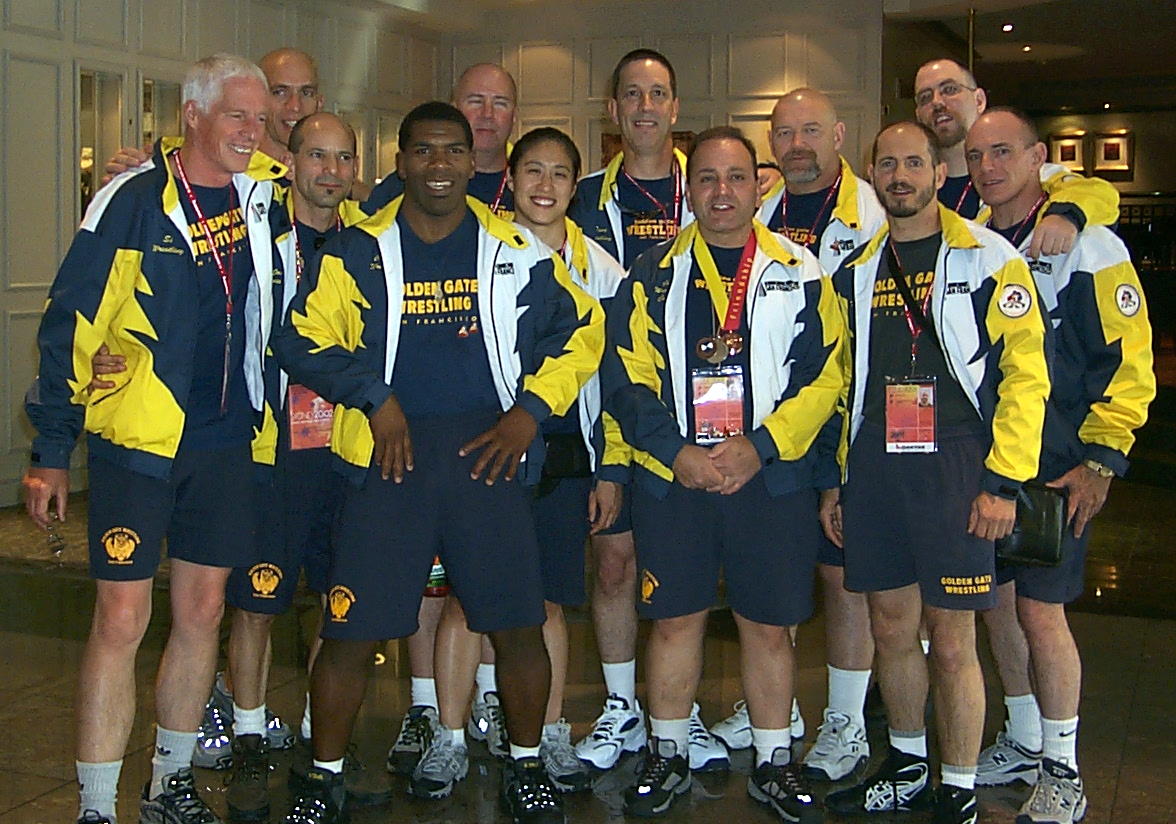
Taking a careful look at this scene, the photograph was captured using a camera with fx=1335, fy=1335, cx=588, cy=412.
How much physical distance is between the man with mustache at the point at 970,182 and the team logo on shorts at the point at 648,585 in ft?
4.31

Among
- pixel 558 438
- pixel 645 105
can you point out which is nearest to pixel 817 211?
pixel 645 105

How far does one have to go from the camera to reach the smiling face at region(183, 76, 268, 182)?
3.26 meters

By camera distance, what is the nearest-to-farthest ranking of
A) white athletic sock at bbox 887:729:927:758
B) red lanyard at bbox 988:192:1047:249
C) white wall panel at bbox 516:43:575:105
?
white athletic sock at bbox 887:729:927:758 < red lanyard at bbox 988:192:1047:249 < white wall panel at bbox 516:43:575:105

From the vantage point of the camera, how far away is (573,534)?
3812 mm

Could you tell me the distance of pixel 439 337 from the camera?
3.32 metres

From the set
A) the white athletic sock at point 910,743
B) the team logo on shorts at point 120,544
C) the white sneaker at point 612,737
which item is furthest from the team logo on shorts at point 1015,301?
the team logo on shorts at point 120,544

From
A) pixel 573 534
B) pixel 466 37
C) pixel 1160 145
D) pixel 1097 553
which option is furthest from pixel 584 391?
pixel 1160 145

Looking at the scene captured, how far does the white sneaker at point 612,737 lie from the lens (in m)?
3.88

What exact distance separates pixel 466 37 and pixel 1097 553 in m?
8.51

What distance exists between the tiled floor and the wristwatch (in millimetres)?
916

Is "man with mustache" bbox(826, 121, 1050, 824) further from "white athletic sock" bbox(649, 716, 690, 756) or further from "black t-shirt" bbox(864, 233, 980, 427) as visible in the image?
"white athletic sock" bbox(649, 716, 690, 756)

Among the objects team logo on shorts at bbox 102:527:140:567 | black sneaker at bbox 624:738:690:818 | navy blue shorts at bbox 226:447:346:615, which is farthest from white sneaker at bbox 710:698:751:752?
team logo on shorts at bbox 102:527:140:567

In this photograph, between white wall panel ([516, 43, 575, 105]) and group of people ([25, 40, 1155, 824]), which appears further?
white wall panel ([516, 43, 575, 105])

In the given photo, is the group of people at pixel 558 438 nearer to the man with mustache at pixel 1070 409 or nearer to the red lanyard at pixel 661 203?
the man with mustache at pixel 1070 409
